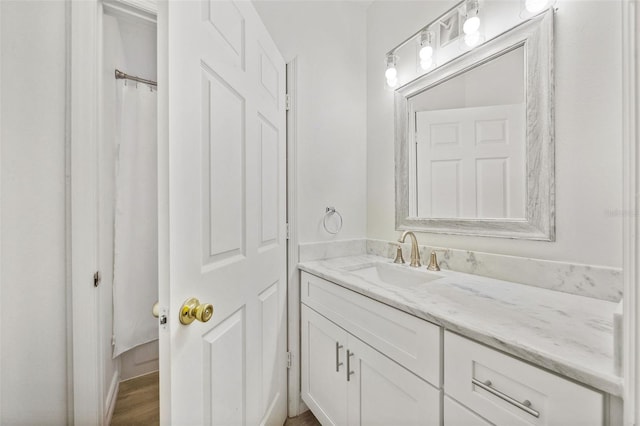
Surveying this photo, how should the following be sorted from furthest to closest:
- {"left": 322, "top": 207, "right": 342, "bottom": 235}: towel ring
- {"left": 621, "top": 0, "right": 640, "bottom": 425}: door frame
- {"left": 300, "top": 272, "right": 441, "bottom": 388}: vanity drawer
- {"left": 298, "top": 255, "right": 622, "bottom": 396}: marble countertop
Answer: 1. {"left": 322, "top": 207, "right": 342, "bottom": 235}: towel ring
2. {"left": 300, "top": 272, "right": 441, "bottom": 388}: vanity drawer
3. {"left": 298, "top": 255, "right": 622, "bottom": 396}: marble countertop
4. {"left": 621, "top": 0, "right": 640, "bottom": 425}: door frame

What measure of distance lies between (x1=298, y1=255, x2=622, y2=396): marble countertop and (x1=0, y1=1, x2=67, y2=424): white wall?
1043 millimetres

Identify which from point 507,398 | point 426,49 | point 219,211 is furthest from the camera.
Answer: point 426,49

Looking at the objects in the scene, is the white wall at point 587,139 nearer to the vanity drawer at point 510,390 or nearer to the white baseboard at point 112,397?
the vanity drawer at point 510,390

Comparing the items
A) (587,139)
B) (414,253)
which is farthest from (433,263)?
(587,139)

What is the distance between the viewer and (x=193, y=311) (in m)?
0.65

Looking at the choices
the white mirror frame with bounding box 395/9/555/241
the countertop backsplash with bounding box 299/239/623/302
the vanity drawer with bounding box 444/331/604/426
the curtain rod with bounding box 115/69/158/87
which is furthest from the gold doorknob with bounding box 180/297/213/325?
the curtain rod with bounding box 115/69/158/87

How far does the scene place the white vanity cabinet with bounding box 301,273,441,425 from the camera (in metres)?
0.76

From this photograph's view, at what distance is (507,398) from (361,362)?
1.76ft

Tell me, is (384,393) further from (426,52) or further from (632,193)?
(426,52)

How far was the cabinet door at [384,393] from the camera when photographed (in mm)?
747

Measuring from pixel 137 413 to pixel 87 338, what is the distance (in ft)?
2.42

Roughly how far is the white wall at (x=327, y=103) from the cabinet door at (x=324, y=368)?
0.49 metres

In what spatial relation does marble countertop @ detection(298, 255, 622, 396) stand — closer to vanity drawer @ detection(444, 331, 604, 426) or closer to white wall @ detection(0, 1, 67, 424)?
vanity drawer @ detection(444, 331, 604, 426)

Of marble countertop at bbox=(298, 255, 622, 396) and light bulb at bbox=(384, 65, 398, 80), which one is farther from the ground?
light bulb at bbox=(384, 65, 398, 80)
